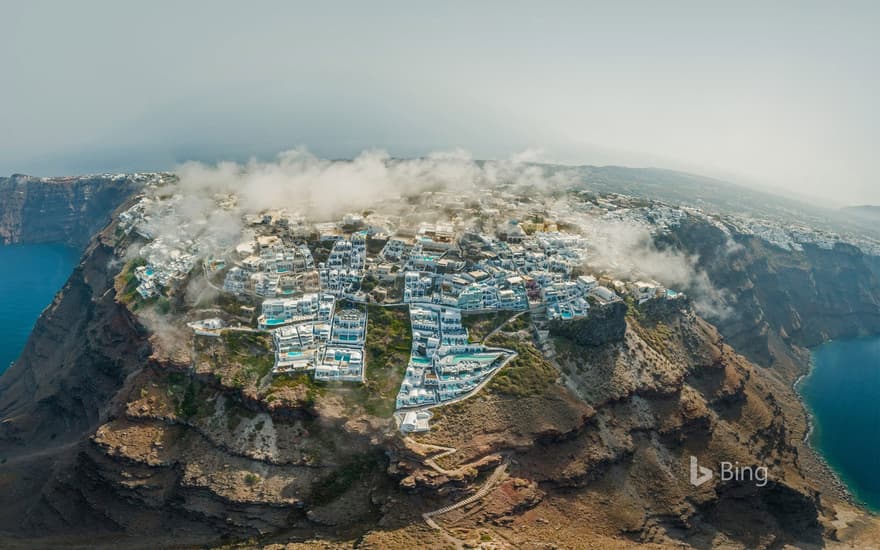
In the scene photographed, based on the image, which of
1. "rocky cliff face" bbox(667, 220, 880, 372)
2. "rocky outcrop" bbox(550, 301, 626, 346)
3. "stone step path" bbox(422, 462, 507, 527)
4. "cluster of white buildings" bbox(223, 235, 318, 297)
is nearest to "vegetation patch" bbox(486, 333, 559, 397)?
"rocky outcrop" bbox(550, 301, 626, 346)

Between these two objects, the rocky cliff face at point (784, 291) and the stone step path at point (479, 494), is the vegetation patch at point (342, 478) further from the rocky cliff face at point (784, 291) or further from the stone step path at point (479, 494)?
the rocky cliff face at point (784, 291)

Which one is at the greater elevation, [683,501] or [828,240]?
[828,240]

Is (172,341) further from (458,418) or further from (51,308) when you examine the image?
(51,308)

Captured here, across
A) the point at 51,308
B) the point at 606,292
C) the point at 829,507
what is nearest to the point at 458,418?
the point at 606,292

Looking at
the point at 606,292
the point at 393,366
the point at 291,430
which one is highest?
the point at 606,292

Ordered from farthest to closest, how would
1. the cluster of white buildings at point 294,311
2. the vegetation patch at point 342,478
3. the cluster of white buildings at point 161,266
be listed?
the cluster of white buildings at point 161,266 < the cluster of white buildings at point 294,311 < the vegetation patch at point 342,478

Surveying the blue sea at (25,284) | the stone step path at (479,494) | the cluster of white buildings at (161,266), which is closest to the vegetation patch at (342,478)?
the stone step path at (479,494)

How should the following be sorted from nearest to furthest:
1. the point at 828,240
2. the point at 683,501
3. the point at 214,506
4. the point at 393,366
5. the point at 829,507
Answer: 1. the point at 214,506
2. the point at 683,501
3. the point at 393,366
4. the point at 829,507
5. the point at 828,240

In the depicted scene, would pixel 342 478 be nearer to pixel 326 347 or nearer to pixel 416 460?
pixel 416 460
